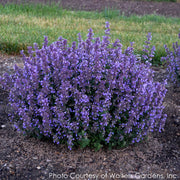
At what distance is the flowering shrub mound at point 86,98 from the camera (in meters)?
2.59

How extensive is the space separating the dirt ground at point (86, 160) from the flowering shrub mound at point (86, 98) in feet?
0.39

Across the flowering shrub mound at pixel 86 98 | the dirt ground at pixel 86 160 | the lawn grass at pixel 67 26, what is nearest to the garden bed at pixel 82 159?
the dirt ground at pixel 86 160

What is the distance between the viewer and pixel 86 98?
254 cm

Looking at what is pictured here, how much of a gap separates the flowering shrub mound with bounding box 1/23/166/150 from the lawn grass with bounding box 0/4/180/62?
275 cm

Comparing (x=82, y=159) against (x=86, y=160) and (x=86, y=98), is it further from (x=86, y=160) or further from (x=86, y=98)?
(x=86, y=98)

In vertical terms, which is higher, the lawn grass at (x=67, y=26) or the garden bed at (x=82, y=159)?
the lawn grass at (x=67, y=26)

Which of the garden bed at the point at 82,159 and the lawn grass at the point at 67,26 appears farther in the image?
the lawn grass at the point at 67,26

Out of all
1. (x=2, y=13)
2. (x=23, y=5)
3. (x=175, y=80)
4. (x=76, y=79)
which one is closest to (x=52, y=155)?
(x=76, y=79)

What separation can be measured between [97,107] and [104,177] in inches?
24.7

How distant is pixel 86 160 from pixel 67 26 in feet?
16.3

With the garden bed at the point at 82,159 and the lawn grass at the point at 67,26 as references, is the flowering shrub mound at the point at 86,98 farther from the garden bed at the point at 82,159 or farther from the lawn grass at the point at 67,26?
the lawn grass at the point at 67,26

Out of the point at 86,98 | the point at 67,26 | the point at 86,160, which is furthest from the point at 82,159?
the point at 67,26

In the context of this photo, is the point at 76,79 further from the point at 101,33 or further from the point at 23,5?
the point at 23,5

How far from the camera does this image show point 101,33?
655cm
